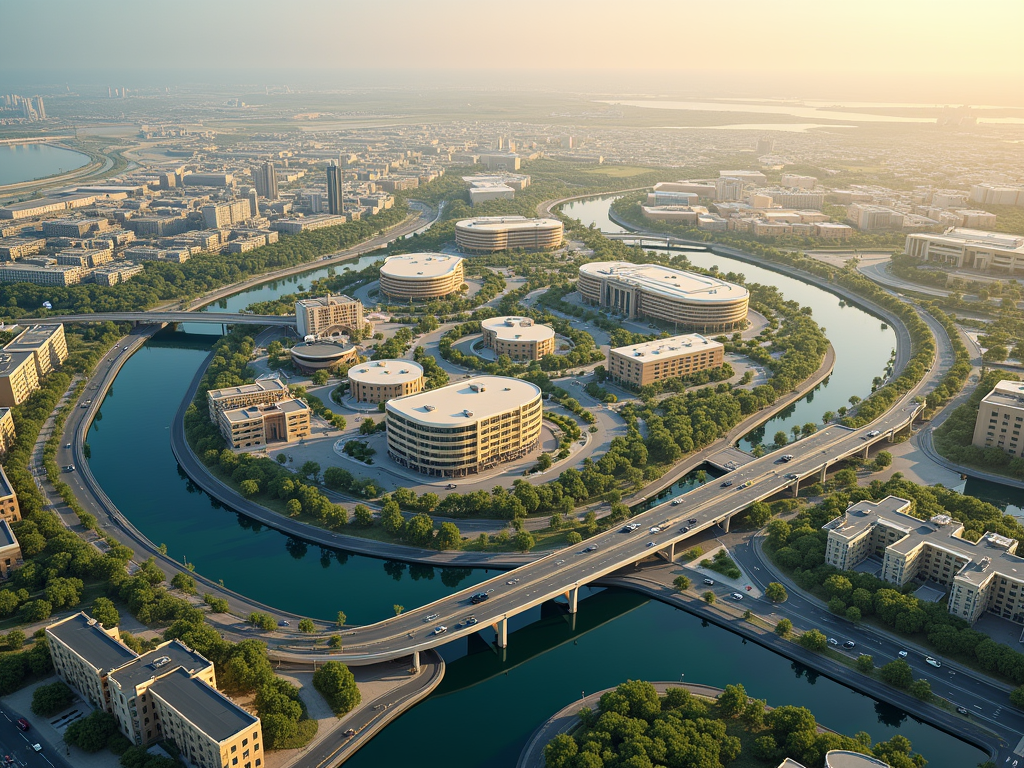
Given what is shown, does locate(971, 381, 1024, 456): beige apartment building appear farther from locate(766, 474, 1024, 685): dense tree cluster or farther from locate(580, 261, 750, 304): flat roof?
locate(580, 261, 750, 304): flat roof

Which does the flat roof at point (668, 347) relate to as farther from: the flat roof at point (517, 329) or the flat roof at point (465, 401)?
the flat roof at point (465, 401)

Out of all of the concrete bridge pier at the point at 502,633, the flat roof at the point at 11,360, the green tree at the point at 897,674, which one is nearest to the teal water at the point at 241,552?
the concrete bridge pier at the point at 502,633

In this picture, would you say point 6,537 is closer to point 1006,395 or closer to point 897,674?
point 897,674

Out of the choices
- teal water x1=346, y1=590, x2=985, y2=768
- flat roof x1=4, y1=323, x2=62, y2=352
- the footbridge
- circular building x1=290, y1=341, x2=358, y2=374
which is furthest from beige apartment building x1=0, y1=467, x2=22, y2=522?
circular building x1=290, y1=341, x2=358, y2=374

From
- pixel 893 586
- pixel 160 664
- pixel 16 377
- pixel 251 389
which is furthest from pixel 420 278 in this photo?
pixel 160 664

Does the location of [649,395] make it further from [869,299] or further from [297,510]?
[869,299]
